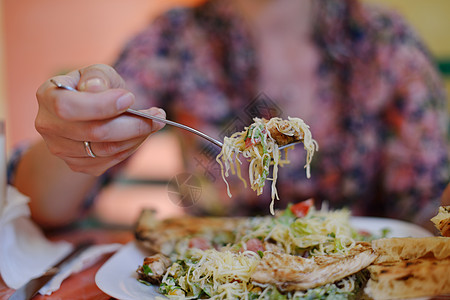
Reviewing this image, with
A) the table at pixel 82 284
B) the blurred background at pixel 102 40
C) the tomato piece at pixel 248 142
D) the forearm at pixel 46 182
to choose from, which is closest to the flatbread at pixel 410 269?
the tomato piece at pixel 248 142

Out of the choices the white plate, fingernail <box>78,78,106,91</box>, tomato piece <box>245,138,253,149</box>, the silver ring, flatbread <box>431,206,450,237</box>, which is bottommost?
the white plate

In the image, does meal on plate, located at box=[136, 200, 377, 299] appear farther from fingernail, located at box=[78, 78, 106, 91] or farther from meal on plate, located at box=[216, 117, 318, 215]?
fingernail, located at box=[78, 78, 106, 91]

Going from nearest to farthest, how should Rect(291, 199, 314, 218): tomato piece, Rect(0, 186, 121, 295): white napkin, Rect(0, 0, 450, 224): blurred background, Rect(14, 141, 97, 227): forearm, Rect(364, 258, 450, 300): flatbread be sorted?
Rect(364, 258, 450, 300): flatbread, Rect(0, 186, 121, 295): white napkin, Rect(291, 199, 314, 218): tomato piece, Rect(14, 141, 97, 227): forearm, Rect(0, 0, 450, 224): blurred background

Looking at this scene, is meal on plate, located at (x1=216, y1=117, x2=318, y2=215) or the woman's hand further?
meal on plate, located at (x1=216, y1=117, x2=318, y2=215)

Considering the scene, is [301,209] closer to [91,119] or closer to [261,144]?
[261,144]

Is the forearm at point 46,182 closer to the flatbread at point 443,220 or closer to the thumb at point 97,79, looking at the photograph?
the thumb at point 97,79

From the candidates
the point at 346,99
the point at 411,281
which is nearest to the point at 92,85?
the point at 411,281

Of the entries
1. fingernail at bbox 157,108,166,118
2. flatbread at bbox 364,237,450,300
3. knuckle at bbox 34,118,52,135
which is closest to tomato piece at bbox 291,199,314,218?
flatbread at bbox 364,237,450,300
